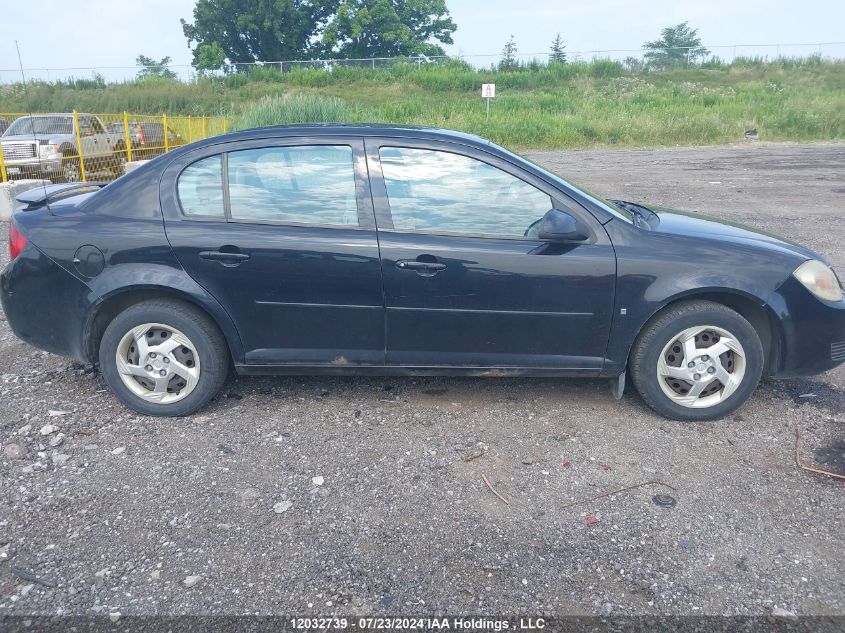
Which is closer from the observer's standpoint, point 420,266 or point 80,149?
point 420,266

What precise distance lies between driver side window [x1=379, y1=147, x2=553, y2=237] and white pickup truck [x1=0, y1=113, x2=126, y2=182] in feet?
33.7

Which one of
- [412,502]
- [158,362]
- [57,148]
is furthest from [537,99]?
[412,502]

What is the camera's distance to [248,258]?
3.73 meters

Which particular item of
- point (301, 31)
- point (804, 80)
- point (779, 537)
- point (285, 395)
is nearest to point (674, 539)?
point (779, 537)

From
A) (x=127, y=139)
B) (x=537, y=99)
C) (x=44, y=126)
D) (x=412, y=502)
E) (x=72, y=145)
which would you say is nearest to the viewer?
(x=412, y=502)

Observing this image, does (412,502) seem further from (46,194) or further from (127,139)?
(127,139)

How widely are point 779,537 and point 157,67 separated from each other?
44646 mm

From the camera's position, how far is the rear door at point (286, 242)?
3.73m

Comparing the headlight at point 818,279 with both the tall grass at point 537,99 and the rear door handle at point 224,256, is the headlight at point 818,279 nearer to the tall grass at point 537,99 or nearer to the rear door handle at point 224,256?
the rear door handle at point 224,256

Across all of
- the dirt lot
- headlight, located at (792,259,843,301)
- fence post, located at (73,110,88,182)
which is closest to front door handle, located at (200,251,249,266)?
the dirt lot

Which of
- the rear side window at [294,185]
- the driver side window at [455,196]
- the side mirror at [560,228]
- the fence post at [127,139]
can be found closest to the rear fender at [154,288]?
the rear side window at [294,185]

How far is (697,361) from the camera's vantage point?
3846 mm

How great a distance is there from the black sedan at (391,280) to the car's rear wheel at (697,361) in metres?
0.01

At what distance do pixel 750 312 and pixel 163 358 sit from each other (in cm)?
344
